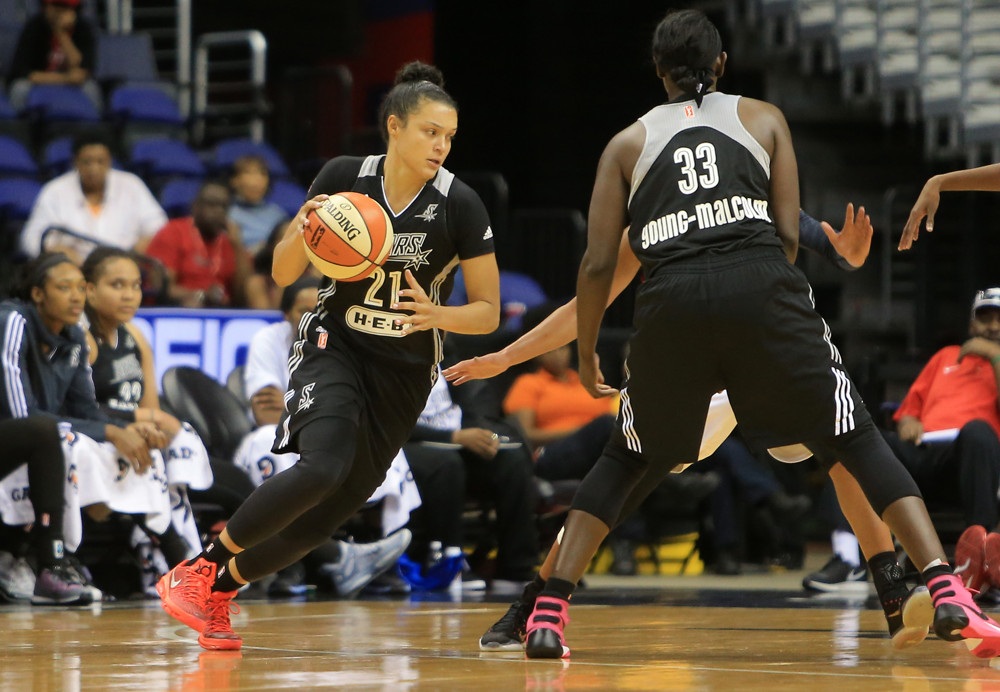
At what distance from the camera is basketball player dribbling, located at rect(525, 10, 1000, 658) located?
3.97 metres

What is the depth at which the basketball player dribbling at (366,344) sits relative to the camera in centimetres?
444

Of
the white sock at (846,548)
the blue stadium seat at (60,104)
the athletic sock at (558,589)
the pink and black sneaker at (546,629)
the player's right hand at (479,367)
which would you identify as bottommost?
the white sock at (846,548)

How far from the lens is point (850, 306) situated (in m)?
12.5

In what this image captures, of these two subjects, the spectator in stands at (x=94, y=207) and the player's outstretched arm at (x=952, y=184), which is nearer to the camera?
the player's outstretched arm at (x=952, y=184)

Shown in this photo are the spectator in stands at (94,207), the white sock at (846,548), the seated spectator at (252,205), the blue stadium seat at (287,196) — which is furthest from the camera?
the blue stadium seat at (287,196)

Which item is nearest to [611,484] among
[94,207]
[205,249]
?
[205,249]

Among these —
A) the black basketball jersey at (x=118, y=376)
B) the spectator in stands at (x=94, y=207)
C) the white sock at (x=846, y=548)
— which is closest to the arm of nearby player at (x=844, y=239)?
the white sock at (x=846, y=548)

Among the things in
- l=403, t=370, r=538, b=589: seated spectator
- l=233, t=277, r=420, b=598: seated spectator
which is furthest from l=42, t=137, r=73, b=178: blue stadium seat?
l=403, t=370, r=538, b=589: seated spectator

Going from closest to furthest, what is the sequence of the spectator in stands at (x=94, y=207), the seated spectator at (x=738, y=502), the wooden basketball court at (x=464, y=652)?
the wooden basketball court at (x=464, y=652) < the seated spectator at (x=738, y=502) < the spectator in stands at (x=94, y=207)

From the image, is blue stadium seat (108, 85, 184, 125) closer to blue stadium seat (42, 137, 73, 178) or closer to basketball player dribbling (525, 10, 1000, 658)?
blue stadium seat (42, 137, 73, 178)

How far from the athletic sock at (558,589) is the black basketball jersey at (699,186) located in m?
0.91

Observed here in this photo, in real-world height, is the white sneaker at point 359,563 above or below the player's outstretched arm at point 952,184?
below

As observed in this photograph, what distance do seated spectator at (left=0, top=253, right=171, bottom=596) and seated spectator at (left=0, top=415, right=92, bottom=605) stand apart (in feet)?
0.28

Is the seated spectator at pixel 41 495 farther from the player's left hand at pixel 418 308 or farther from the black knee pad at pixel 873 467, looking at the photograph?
the black knee pad at pixel 873 467
